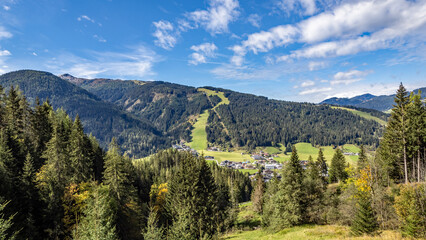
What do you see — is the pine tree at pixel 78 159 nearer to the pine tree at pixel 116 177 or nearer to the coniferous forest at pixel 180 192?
the coniferous forest at pixel 180 192

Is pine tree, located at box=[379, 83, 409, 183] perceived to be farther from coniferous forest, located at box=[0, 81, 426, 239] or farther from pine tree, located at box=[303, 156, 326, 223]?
pine tree, located at box=[303, 156, 326, 223]

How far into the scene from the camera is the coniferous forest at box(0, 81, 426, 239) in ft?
92.9

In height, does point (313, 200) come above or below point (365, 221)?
below

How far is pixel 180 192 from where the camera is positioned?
2021 inches

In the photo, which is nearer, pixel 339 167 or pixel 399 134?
pixel 399 134

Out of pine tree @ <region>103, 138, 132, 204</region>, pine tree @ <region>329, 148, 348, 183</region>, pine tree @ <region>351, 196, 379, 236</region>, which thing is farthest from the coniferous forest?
pine tree @ <region>329, 148, 348, 183</region>

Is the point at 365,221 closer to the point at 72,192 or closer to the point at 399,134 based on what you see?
the point at 399,134

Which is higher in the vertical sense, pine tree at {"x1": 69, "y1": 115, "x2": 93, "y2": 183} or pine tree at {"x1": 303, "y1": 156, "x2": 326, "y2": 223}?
pine tree at {"x1": 69, "y1": 115, "x2": 93, "y2": 183}

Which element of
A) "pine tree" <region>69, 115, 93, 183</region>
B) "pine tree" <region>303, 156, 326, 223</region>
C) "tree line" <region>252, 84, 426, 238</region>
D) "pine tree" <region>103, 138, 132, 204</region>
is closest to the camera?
"tree line" <region>252, 84, 426, 238</region>

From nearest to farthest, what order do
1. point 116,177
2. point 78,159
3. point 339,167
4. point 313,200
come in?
point 313,200 → point 116,177 → point 78,159 → point 339,167

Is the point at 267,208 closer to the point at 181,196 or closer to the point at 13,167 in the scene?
the point at 181,196

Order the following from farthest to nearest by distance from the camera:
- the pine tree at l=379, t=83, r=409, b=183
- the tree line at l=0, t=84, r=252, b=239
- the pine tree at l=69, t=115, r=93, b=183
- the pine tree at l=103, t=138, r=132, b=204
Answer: the pine tree at l=69, t=115, r=93, b=183, the pine tree at l=379, t=83, r=409, b=183, the pine tree at l=103, t=138, r=132, b=204, the tree line at l=0, t=84, r=252, b=239

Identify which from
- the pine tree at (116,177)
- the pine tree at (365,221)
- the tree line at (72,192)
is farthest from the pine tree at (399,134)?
the pine tree at (116,177)

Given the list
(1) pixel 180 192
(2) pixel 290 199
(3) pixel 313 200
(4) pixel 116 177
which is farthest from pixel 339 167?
(4) pixel 116 177
